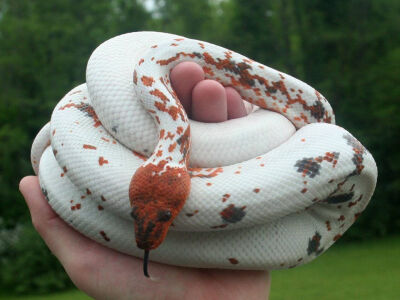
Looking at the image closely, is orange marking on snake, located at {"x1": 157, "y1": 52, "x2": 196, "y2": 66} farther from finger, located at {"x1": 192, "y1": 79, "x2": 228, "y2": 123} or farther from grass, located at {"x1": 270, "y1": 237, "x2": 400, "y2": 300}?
grass, located at {"x1": 270, "y1": 237, "x2": 400, "y2": 300}

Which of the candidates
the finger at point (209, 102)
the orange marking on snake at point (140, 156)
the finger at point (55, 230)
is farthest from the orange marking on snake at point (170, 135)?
the finger at point (55, 230)

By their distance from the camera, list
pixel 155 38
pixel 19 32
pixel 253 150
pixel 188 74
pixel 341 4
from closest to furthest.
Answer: pixel 253 150, pixel 188 74, pixel 155 38, pixel 19 32, pixel 341 4

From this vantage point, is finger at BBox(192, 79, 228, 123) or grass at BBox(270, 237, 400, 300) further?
grass at BBox(270, 237, 400, 300)

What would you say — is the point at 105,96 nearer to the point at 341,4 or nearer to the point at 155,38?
the point at 155,38

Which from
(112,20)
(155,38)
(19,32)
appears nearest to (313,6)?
(112,20)

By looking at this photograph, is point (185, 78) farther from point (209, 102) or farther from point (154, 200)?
point (154, 200)

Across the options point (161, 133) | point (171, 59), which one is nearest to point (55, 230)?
point (161, 133)

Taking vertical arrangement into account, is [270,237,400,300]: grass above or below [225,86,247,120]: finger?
below

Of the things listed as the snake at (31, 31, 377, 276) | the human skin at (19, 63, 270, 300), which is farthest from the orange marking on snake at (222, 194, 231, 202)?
the human skin at (19, 63, 270, 300)
